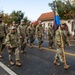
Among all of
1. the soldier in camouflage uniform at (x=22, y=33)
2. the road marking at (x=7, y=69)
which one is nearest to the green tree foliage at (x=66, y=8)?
the soldier in camouflage uniform at (x=22, y=33)

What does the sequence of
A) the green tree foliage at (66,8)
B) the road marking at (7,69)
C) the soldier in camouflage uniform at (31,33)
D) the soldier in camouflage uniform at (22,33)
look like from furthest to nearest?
the green tree foliage at (66,8), the soldier in camouflage uniform at (31,33), the soldier in camouflage uniform at (22,33), the road marking at (7,69)

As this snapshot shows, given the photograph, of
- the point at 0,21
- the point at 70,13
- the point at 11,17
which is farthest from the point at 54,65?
the point at 11,17

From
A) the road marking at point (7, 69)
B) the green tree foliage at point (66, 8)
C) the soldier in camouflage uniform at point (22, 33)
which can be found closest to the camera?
the road marking at point (7, 69)

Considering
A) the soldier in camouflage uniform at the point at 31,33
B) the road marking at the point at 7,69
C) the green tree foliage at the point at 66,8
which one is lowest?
the road marking at the point at 7,69

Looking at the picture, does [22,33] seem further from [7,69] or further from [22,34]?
[7,69]

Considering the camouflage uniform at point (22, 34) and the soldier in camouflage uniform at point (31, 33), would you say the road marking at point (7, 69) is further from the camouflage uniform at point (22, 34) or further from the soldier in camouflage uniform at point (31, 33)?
the soldier in camouflage uniform at point (31, 33)

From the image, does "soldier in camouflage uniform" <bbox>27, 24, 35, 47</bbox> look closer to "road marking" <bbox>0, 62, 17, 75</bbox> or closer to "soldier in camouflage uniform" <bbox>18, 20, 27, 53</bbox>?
"soldier in camouflage uniform" <bbox>18, 20, 27, 53</bbox>

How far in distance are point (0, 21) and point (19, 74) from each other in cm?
514

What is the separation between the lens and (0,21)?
14.3 meters

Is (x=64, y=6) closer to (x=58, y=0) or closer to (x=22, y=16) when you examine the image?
(x=58, y=0)

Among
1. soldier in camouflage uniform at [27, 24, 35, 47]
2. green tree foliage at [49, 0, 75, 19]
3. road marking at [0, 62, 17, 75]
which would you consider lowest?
road marking at [0, 62, 17, 75]

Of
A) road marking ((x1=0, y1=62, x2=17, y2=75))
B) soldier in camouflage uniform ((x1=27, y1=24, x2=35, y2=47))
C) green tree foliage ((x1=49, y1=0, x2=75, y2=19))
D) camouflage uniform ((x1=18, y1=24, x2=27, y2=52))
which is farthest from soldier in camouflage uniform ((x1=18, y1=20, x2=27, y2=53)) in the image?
green tree foliage ((x1=49, y1=0, x2=75, y2=19))

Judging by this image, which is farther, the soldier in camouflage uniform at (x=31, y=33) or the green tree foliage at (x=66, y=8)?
the green tree foliage at (x=66, y=8)

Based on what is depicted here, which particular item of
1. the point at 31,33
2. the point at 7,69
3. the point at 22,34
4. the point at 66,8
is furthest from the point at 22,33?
the point at 66,8
